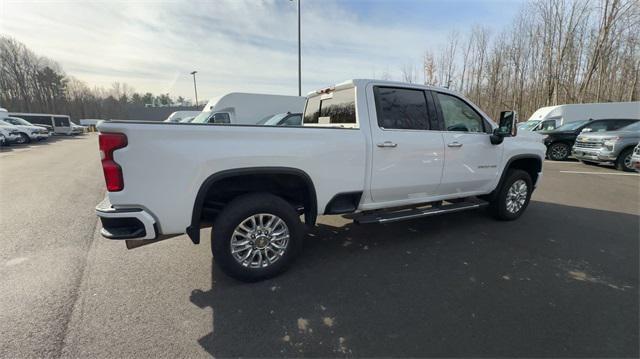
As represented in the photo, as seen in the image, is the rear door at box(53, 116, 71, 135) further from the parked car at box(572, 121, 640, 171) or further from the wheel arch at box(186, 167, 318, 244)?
the parked car at box(572, 121, 640, 171)

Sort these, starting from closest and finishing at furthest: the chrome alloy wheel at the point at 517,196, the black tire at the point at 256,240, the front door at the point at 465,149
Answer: the black tire at the point at 256,240 < the front door at the point at 465,149 < the chrome alloy wheel at the point at 517,196

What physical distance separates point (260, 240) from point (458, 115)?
319 centimetres

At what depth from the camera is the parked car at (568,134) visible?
10852mm

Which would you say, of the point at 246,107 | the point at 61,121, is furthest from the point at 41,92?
the point at 246,107

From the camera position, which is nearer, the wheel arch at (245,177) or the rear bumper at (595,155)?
the wheel arch at (245,177)

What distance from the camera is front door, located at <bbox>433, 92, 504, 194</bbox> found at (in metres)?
3.85

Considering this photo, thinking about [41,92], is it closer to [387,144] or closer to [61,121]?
[61,121]

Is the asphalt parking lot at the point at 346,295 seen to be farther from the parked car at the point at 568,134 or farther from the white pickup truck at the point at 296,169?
the parked car at the point at 568,134

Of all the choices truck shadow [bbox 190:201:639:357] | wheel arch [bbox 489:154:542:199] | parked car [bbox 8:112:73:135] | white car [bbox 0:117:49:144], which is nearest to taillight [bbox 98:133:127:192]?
truck shadow [bbox 190:201:639:357]

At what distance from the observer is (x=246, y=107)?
15.4m

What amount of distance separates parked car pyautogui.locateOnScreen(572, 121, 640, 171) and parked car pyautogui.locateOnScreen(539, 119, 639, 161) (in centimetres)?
107

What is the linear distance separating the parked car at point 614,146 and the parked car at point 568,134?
41.9 inches

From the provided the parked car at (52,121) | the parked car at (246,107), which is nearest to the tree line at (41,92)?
the parked car at (52,121)

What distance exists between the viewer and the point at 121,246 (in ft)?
12.2
